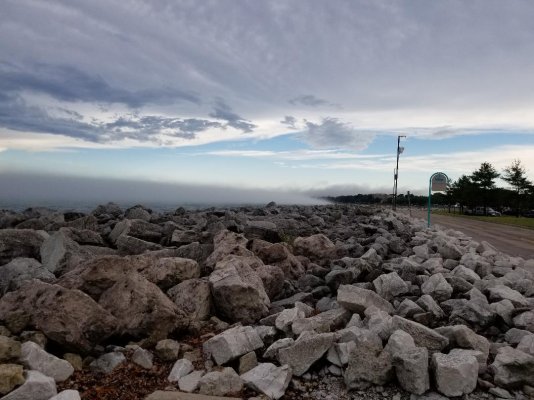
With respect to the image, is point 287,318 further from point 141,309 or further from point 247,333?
point 141,309

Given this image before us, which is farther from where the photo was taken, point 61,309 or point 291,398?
point 61,309

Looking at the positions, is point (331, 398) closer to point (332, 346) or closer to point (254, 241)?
point (332, 346)

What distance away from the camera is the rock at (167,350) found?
16.4ft

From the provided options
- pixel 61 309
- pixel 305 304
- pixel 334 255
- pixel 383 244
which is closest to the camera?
pixel 61 309

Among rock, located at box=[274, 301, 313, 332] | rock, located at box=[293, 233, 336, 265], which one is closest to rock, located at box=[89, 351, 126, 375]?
rock, located at box=[274, 301, 313, 332]

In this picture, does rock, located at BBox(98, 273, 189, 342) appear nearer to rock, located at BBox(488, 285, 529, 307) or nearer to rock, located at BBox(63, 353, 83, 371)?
rock, located at BBox(63, 353, 83, 371)

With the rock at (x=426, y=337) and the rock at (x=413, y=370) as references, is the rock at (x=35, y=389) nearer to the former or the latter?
the rock at (x=413, y=370)

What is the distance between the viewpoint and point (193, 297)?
20.2 feet

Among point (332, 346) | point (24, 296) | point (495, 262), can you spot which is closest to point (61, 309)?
point (24, 296)

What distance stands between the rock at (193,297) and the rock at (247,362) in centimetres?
131

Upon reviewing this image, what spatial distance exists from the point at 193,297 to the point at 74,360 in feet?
5.88

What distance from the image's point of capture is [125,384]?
4.50 meters

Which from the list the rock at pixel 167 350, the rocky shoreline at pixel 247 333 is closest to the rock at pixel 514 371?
the rocky shoreline at pixel 247 333

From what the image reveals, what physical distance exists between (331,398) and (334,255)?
18.7ft
